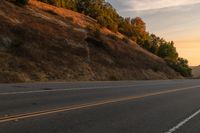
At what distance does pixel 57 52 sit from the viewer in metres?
41.6

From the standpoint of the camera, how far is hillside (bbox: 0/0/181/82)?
34.2 m

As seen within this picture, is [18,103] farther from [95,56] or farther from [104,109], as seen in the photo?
[95,56]

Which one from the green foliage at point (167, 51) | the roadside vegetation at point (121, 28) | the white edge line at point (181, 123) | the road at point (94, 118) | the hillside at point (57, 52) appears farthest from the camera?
the green foliage at point (167, 51)

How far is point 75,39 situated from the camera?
4850cm

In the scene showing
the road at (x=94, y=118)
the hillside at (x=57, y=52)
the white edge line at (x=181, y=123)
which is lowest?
the white edge line at (x=181, y=123)

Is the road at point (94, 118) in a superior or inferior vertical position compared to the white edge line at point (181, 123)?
superior

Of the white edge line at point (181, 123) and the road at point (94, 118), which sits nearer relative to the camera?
the road at point (94, 118)

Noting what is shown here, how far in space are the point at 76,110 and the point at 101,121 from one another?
2121 millimetres

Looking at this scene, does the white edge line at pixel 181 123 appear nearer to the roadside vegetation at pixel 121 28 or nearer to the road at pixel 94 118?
the road at pixel 94 118

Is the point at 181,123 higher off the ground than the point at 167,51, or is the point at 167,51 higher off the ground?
the point at 167,51

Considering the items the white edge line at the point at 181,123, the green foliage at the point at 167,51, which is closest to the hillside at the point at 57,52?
the white edge line at the point at 181,123

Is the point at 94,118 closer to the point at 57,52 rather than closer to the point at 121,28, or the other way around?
the point at 57,52

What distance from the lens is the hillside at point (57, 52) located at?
34.2 meters

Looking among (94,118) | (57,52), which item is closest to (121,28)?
(57,52)
